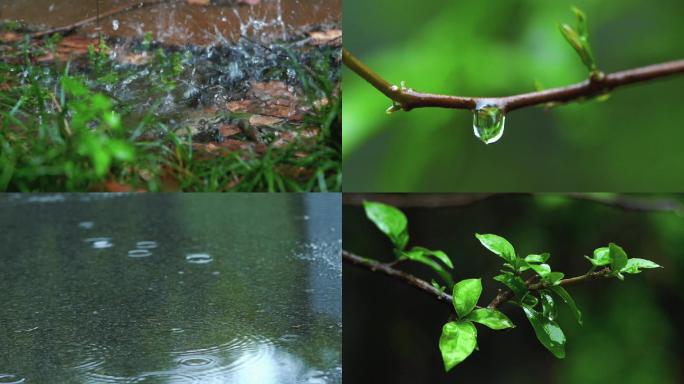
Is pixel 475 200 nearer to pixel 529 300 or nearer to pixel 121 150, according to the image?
pixel 529 300

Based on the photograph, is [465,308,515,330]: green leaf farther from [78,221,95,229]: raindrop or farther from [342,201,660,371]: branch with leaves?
[78,221,95,229]: raindrop

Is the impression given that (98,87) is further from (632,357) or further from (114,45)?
(632,357)

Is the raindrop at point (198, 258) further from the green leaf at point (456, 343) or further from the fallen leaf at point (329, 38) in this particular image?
the green leaf at point (456, 343)

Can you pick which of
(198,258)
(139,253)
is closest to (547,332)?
(198,258)

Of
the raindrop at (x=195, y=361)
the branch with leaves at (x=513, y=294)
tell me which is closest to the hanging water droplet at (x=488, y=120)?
the branch with leaves at (x=513, y=294)

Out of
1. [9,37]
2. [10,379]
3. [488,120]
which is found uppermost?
[9,37]

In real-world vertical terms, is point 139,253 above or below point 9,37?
below

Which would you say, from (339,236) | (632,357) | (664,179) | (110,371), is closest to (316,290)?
(339,236)
